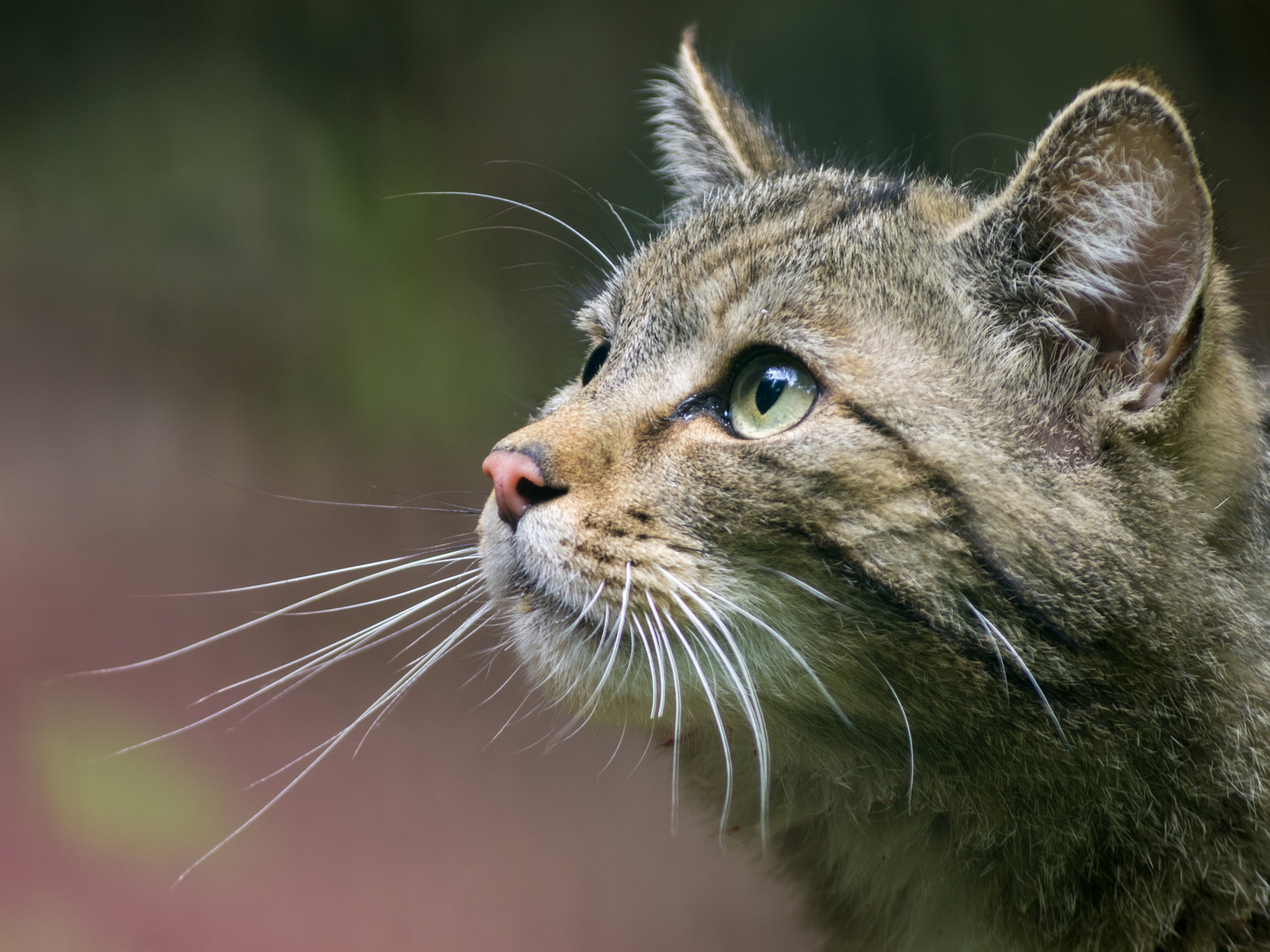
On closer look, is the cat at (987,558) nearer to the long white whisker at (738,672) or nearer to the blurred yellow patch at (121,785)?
the long white whisker at (738,672)

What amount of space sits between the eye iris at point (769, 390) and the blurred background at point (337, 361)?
578mm

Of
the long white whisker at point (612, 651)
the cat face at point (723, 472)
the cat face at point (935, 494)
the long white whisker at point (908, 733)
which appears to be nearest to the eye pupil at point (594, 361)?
the cat face at point (723, 472)

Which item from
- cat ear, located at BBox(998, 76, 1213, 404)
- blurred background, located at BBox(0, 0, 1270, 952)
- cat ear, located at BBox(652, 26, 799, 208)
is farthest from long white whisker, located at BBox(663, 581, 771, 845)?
cat ear, located at BBox(652, 26, 799, 208)

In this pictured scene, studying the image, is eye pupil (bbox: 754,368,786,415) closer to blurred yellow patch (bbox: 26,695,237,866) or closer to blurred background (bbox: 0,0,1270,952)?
blurred background (bbox: 0,0,1270,952)

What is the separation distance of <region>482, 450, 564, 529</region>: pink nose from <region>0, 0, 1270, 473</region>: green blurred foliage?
2.14 ft

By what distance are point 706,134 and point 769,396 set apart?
0.65 m

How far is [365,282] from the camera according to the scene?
1745 millimetres

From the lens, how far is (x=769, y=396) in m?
0.98

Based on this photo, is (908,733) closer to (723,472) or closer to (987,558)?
(987,558)

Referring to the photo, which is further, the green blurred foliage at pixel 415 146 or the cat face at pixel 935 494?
the green blurred foliage at pixel 415 146

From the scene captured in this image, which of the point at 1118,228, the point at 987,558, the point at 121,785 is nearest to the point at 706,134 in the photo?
the point at 1118,228

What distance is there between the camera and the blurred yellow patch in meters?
1.37

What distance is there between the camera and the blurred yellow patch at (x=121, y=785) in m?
1.37

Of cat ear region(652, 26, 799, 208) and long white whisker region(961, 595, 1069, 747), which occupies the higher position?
cat ear region(652, 26, 799, 208)
